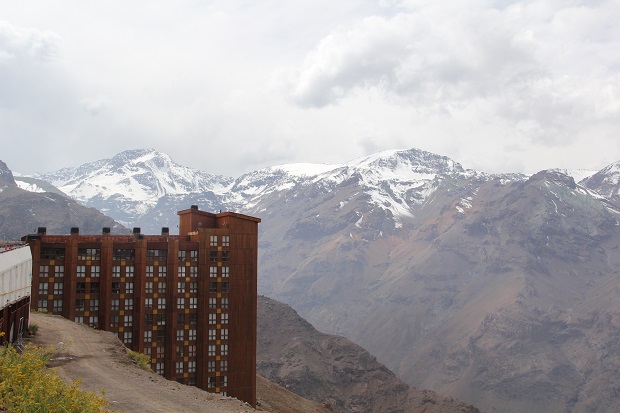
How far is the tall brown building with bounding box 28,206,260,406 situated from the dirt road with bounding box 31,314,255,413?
44.6m

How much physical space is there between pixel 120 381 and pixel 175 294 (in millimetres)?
66642

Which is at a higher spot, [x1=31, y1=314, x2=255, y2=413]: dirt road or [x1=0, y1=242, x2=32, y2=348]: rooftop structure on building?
[x1=0, y1=242, x2=32, y2=348]: rooftop structure on building

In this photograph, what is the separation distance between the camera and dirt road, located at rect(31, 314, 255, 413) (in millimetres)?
37844

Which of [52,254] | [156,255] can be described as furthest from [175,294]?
[52,254]

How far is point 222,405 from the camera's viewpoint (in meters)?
43.1

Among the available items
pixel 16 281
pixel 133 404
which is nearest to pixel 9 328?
pixel 16 281

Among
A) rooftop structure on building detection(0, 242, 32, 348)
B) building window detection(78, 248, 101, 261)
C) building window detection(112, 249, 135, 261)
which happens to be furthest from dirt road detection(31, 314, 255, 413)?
building window detection(112, 249, 135, 261)

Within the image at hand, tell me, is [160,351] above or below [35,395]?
below

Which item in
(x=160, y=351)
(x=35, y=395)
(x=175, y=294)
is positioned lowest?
(x=160, y=351)

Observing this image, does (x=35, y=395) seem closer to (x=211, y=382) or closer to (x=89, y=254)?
(x=89, y=254)

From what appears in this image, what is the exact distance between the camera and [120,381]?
43.5 meters

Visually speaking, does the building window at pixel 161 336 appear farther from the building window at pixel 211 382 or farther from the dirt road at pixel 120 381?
the dirt road at pixel 120 381

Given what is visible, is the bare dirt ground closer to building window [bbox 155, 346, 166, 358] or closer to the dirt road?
the dirt road

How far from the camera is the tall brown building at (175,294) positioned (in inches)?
4131
